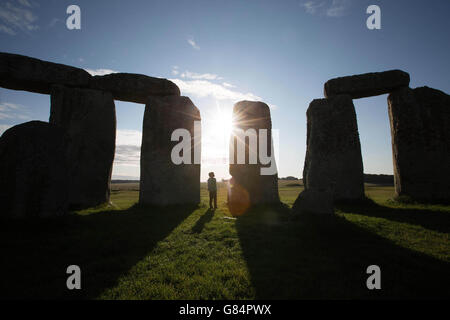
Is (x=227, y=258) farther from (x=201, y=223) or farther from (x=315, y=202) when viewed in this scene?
(x=315, y=202)

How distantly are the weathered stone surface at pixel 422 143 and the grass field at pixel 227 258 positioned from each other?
4123mm

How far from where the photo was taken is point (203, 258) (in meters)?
3.71

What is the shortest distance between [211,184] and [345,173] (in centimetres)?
564

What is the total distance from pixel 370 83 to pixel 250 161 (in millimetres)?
6243

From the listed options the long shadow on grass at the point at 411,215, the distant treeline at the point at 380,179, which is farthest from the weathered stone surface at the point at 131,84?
the distant treeline at the point at 380,179

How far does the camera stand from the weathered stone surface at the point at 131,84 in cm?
984

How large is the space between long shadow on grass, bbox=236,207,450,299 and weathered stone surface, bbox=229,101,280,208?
4.46 m

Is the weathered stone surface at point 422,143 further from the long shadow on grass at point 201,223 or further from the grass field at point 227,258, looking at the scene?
the long shadow on grass at point 201,223

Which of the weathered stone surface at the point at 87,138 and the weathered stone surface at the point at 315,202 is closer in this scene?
the weathered stone surface at the point at 315,202

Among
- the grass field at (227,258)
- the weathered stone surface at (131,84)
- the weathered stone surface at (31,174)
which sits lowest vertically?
the grass field at (227,258)

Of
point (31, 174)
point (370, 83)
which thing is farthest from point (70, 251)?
point (370, 83)

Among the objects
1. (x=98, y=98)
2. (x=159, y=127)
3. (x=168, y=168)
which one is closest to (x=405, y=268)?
(x=168, y=168)

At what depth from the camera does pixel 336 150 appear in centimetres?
966

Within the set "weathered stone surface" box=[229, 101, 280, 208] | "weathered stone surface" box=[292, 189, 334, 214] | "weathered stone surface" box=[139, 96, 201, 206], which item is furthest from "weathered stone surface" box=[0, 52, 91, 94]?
"weathered stone surface" box=[292, 189, 334, 214]
